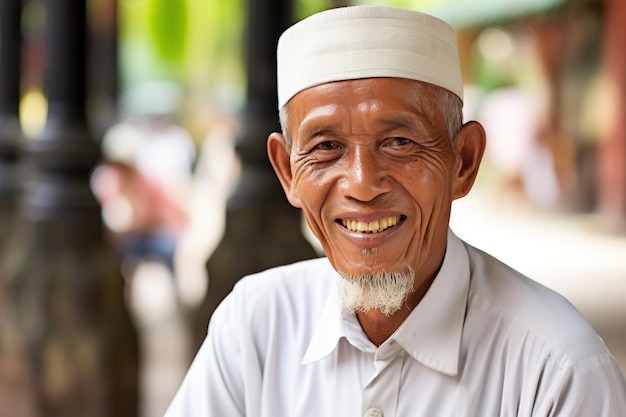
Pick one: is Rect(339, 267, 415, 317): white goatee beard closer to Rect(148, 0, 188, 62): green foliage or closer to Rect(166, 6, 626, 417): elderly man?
Rect(166, 6, 626, 417): elderly man

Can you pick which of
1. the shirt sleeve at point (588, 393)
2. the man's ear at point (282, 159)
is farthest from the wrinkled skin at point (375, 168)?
the shirt sleeve at point (588, 393)

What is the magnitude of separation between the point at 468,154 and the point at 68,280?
3432 mm

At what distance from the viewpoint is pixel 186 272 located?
11.2m

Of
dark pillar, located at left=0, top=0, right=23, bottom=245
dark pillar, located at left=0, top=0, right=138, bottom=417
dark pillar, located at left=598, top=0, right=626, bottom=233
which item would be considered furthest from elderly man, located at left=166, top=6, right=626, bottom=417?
dark pillar, located at left=598, top=0, right=626, bottom=233

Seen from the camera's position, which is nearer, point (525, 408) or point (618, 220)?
point (525, 408)

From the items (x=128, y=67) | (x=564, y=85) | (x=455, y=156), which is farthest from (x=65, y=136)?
(x=128, y=67)

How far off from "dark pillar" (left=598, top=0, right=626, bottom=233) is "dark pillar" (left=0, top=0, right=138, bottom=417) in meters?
11.6

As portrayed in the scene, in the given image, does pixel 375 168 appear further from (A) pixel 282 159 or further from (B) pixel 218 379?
(B) pixel 218 379

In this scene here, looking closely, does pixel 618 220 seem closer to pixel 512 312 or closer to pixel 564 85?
pixel 564 85

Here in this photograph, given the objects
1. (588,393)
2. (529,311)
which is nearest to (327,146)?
(529,311)

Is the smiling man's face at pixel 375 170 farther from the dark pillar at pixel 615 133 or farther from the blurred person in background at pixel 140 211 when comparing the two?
the dark pillar at pixel 615 133

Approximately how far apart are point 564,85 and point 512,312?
62.1 ft

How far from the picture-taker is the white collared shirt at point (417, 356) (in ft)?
6.35

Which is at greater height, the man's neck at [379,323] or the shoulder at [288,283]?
the shoulder at [288,283]
